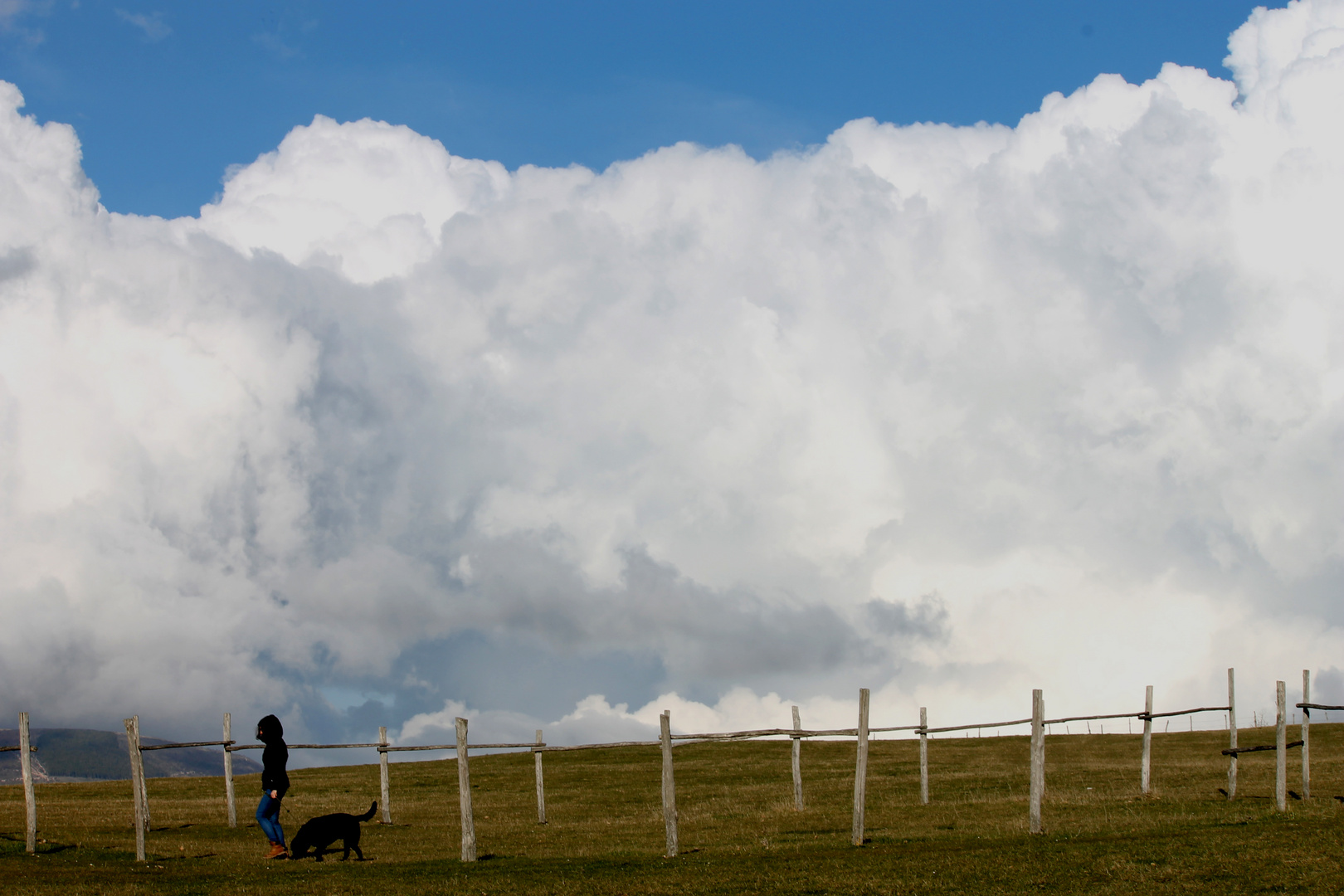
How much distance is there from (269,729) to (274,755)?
437 millimetres

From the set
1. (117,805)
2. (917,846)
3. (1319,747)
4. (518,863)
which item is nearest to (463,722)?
(518,863)

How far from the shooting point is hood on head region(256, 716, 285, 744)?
1853 cm

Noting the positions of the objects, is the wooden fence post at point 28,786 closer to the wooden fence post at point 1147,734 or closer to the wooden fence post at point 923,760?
the wooden fence post at point 923,760

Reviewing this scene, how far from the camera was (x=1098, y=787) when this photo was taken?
3269 cm

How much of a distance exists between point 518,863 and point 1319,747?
3681 cm

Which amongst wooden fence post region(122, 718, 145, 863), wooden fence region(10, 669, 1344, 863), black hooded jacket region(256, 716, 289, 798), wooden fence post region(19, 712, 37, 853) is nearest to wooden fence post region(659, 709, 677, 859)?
wooden fence region(10, 669, 1344, 863)

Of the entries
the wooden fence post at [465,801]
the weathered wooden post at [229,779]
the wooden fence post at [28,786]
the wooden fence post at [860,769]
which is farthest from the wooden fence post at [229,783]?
the wooden fence post at [860,769]

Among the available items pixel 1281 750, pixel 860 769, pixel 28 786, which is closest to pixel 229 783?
pixel 28 786

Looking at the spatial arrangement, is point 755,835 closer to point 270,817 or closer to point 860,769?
point 860,769

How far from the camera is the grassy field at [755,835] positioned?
14898 millimetres

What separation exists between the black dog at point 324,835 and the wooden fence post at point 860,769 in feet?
28.3

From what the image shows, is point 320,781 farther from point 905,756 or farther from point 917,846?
point 917,846

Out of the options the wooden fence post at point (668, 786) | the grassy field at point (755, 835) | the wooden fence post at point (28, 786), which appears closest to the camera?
the grassy field at point (755, 835)

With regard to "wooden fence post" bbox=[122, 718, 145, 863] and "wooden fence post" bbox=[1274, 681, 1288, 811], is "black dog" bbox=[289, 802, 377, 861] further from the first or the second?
"wooden fence post" bbox=[1274, 681, 1288, 811]
